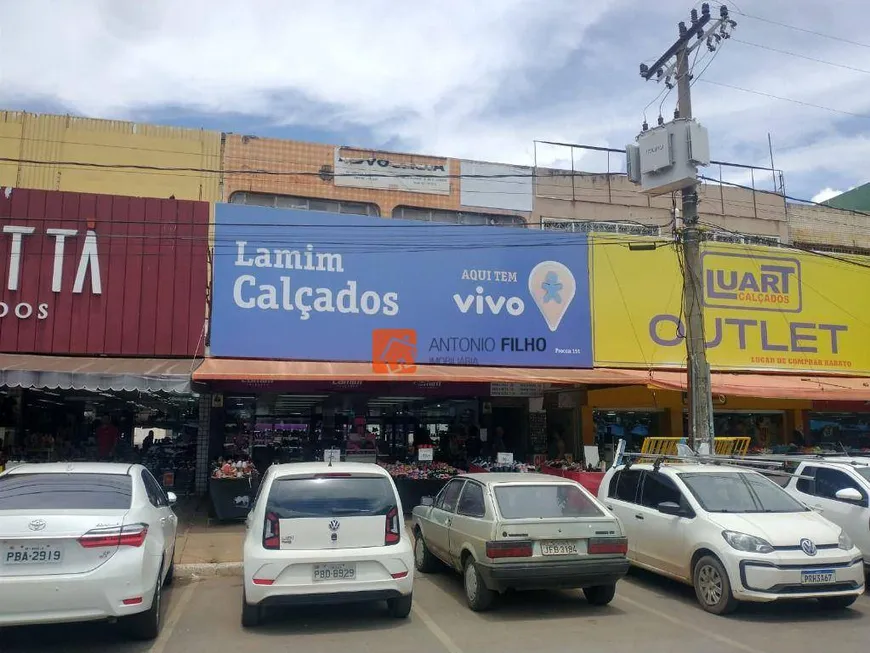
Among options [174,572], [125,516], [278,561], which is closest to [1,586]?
[125,516]

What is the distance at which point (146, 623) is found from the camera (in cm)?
636

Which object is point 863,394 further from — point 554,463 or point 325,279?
point 325,279

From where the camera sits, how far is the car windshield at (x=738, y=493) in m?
8.18

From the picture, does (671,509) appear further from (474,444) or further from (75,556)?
(474,444)

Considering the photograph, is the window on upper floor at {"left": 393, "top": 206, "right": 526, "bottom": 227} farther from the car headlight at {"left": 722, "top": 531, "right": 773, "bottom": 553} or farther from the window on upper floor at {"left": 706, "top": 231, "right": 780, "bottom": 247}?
the car headlight at {"left": 722, "top": 531, "right": 773, "bottom": 553}

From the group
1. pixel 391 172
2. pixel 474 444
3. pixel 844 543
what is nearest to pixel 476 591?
pixel 844 543

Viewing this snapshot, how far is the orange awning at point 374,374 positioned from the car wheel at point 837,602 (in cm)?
704

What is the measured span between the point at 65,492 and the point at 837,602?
7.98 m

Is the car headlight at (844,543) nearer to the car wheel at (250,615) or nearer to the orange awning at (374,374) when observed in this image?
the car wheel at (250,615)

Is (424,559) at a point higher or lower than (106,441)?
lower

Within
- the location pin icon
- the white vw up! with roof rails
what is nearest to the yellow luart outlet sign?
the location pin icon

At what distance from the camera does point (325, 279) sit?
15891 millimetres

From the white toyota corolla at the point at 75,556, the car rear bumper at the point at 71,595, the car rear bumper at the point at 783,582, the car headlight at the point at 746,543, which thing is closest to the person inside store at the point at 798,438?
the car rear bumper at the point at 783,582

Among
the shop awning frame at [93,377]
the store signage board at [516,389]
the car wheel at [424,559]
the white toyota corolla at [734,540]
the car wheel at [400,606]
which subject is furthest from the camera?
the store signage board at [516,389]
